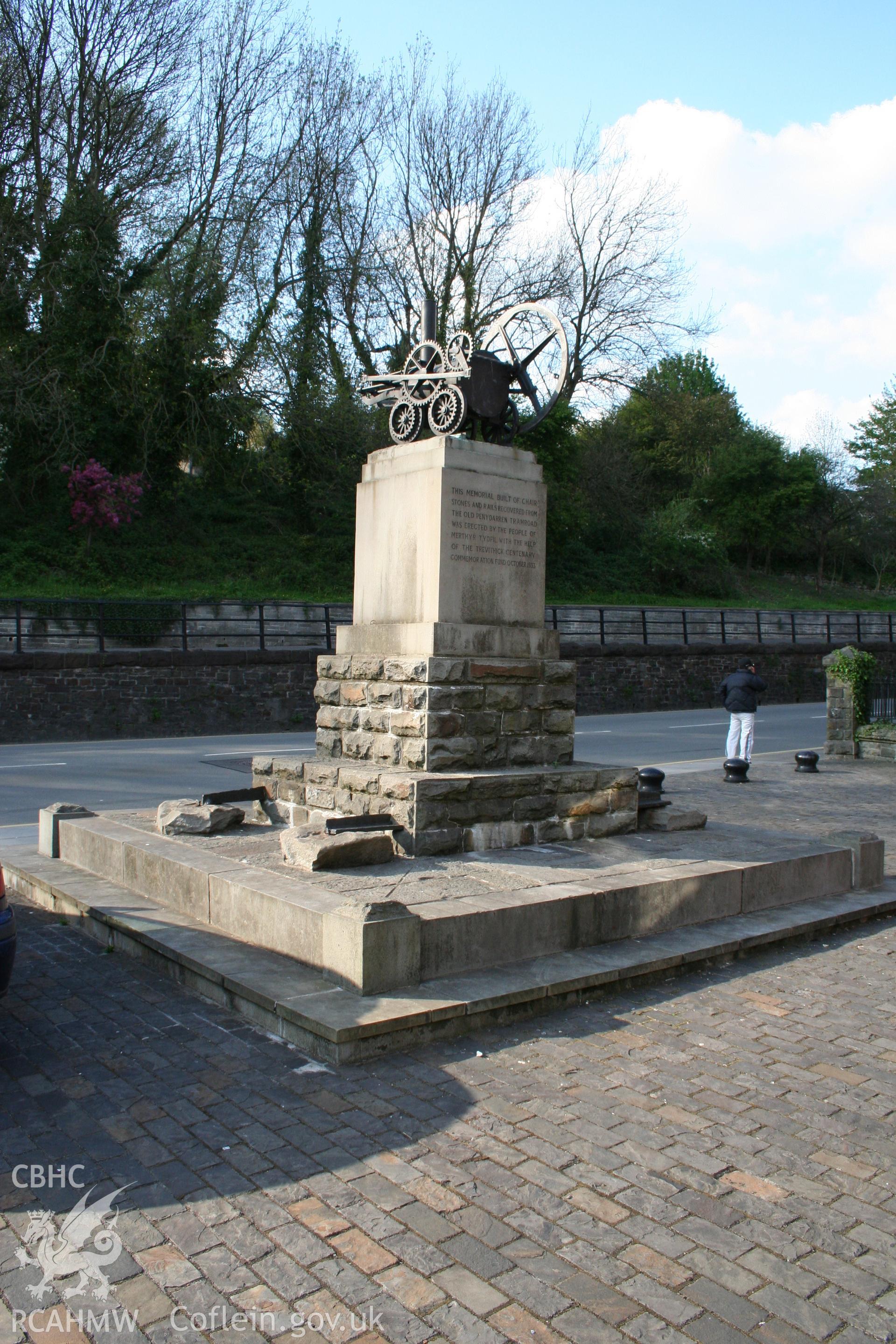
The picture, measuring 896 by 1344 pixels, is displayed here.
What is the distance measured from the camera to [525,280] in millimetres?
38312

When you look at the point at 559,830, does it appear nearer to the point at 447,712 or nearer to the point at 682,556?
the point at 447,712

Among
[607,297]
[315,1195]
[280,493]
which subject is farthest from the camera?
[607,297]

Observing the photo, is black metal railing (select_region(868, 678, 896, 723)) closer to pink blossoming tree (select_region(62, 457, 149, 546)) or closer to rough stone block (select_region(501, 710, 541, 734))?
rough stone block (select_region(501, 710, 541, 734))

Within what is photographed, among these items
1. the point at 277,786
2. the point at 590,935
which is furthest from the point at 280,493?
the point at 590,935

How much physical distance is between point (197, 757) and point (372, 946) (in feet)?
40.9

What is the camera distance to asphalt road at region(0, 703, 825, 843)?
40.6 ft

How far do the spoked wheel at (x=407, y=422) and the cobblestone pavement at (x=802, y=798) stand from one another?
440 centimetres

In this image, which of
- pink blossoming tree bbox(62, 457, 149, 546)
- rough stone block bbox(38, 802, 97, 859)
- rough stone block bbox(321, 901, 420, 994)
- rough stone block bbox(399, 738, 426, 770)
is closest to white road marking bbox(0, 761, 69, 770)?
rough stone block bbox(38, 802, 97, 859)

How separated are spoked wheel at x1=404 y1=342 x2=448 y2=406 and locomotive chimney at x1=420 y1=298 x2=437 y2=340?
25 centimetres

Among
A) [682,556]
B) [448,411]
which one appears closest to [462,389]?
[448,411]

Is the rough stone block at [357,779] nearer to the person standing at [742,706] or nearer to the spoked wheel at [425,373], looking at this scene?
the spoked wheel at [425,373]

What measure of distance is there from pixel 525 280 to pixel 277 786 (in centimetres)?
3402

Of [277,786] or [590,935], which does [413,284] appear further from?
[590,935]

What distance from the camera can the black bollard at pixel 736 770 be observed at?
14.7 metres
